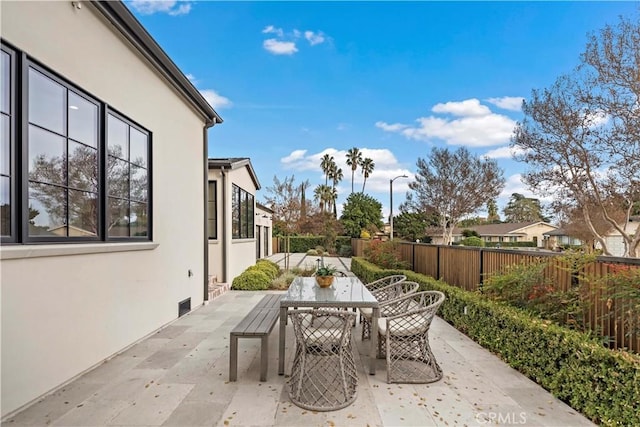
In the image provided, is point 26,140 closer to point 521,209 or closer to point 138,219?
point 138,219

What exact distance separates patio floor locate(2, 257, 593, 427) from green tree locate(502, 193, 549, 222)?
61951 millimetres

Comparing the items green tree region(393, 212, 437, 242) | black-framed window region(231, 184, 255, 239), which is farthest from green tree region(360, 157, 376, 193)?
black-framed window region(231, 184, 255, 239)

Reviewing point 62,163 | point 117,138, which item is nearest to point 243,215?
point 117,138

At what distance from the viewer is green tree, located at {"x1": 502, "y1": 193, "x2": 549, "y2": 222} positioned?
57.1 metres

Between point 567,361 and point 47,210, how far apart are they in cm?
515

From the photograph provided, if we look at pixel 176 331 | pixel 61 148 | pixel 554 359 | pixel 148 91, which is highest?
pixel 148 91

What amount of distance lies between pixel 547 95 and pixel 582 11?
4.31 m

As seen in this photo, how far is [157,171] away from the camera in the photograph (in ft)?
18.4

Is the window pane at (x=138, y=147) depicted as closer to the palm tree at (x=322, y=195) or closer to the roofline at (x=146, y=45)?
the roofline at (x=146, y=45)

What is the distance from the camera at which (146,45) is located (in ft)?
15.8

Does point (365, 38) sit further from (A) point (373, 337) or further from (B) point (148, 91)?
(A) point (373, 337)

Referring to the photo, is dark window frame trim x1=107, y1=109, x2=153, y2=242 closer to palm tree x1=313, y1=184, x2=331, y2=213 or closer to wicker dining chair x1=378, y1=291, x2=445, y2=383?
wicker dining chair x1=378, y1=291, x2=445, y2=383

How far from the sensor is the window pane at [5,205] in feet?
9.10

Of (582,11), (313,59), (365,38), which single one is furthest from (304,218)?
(582,11)
